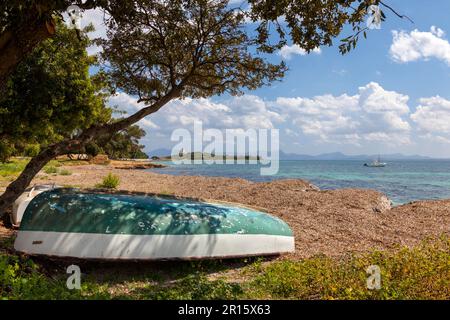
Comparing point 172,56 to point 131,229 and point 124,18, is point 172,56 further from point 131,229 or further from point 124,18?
point 131,229

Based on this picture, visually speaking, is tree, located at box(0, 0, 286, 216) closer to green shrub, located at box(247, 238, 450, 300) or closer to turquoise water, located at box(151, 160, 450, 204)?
green shrub, located at box(247, 238, 450, 300)

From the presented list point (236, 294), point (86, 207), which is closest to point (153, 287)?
point (236, 294)

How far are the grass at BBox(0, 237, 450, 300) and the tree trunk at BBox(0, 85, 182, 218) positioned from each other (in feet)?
6.02

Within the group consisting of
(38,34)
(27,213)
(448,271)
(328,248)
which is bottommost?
(328,248)

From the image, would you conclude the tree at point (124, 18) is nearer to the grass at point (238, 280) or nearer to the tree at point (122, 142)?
the grass at point (238, 280)

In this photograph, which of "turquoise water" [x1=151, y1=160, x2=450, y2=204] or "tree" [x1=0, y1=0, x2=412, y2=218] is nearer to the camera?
"tree" [x1=0, y1=0, x2=412, y2=218]

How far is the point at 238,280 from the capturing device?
24.4 ft

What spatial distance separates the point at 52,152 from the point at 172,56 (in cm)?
390

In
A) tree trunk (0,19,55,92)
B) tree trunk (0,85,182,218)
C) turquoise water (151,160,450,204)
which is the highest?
tree trunk (0,19,55,92)

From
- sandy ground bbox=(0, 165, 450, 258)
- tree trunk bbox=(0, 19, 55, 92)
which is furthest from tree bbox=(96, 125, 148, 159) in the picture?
tree trunk bbox=(0, 19, 55, 92)

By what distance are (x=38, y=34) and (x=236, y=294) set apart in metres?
5.77

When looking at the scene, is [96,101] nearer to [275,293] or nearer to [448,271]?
[275,293]

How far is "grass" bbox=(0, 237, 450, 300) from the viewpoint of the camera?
5.58m
